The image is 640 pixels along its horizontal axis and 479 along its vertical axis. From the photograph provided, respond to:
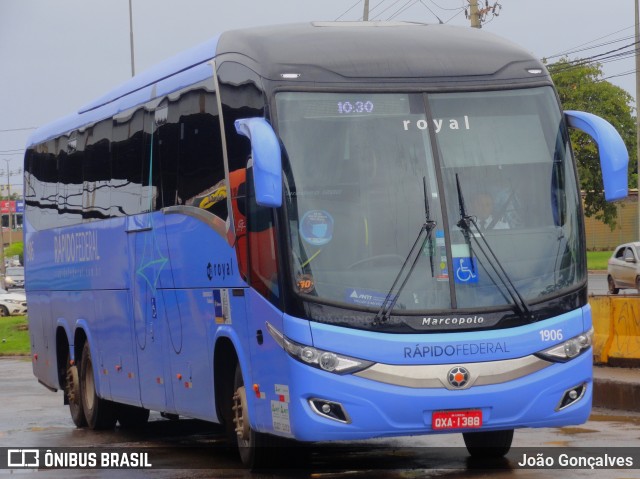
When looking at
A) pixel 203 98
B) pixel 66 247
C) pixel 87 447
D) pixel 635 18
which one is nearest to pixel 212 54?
pixel 203 98

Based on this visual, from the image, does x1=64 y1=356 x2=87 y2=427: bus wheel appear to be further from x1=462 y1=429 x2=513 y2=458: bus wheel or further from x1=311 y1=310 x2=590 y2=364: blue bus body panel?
x1=311 y1=310 x2=590 y2=364: blue bus body panel

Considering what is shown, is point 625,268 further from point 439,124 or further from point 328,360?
point 328,360

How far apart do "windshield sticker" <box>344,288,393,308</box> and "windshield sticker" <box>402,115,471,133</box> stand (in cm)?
132

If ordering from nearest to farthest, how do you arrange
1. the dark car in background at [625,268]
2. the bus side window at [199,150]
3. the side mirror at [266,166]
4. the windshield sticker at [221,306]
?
1. the side mirror at [266,166]
2. the windshield sticker at [221,306]
3. the bus side window at [199,150]
4. the dark car in background at [625,268]

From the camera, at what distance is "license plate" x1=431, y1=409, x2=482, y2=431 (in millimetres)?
9562

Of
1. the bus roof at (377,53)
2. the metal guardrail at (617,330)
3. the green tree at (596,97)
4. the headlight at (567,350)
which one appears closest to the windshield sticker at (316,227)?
the bus roof at (377,53)

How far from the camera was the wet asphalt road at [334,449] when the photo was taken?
424 inches

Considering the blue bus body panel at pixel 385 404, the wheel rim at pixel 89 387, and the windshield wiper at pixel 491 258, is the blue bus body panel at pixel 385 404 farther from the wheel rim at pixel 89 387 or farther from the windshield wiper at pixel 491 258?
the wheel rim at pixel 89 387

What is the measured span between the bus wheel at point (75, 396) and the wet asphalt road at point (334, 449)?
169 millimetres

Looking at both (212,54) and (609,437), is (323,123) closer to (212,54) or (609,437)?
(212,54)

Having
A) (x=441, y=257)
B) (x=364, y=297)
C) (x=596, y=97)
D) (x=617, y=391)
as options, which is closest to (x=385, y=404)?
(x=364, y=297)

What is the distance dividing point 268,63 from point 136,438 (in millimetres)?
6069

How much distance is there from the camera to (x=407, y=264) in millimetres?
9727

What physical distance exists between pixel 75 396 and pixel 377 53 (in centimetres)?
799
